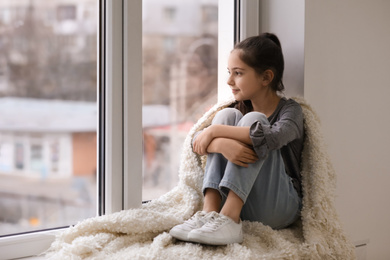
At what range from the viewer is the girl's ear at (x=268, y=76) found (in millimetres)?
1635

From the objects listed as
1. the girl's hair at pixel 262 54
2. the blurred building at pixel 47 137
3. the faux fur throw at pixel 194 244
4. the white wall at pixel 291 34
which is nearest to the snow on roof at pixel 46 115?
the blurred building at pixel 47 137

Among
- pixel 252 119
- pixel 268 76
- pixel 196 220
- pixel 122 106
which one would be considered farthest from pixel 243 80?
pixel 196 220

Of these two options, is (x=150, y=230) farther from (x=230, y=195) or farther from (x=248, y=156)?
(x=248, y=156)

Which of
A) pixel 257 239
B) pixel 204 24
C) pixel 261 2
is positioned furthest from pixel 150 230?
pixel 261 2

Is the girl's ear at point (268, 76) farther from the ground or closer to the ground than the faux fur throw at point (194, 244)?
farther from the ground

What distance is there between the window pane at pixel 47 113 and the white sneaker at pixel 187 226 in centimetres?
39

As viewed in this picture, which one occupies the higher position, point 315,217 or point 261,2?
point 261,2

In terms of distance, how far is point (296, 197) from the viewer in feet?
5.03

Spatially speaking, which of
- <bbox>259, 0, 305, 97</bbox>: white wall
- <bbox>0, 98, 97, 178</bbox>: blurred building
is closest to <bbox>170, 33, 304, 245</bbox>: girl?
<bbox>259, 0, 305, 97</bbox>: white wall

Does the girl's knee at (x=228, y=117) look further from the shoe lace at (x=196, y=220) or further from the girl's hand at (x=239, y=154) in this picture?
the shoe lace at (x=196, y=220)

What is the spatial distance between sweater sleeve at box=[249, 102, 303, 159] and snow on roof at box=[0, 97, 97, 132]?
0.57 metres

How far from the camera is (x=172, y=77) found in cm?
175

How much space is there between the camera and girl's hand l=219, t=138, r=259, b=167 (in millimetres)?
1403

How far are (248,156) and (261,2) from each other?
2.81ft
